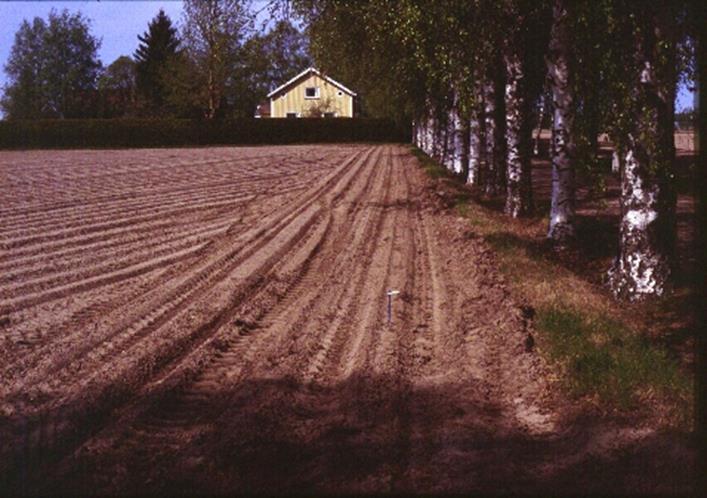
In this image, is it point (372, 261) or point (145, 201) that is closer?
point (372, 261)

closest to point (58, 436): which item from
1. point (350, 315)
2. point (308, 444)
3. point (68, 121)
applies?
point (308, 444)

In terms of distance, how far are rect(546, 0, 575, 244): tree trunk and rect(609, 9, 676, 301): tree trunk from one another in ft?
11.7

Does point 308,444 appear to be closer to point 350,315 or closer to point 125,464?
point 125,464

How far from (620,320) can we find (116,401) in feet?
17.3

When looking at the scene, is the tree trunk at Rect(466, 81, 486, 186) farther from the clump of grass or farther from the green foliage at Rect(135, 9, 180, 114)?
the green foliage at Rect(135, 9, 180, 114)

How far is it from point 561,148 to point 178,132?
5852 cm

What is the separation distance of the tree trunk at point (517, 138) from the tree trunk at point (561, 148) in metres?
2.52

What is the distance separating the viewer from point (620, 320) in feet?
27.6

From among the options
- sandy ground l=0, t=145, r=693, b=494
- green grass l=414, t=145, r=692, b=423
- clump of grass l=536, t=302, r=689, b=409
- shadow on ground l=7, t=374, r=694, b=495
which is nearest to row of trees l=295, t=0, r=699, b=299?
green grass l=414, t=145, r=692, b=423

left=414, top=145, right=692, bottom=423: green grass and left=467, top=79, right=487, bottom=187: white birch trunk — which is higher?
left=467, top=79, right=487, bottom=187: white birch trunk

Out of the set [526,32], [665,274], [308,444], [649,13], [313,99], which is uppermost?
[313,99]

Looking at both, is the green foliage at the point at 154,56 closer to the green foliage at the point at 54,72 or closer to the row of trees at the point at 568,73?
the green foliage at the point at 54,72

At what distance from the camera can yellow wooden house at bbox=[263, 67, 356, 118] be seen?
86188 mm

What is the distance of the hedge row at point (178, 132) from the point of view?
65.8 m
